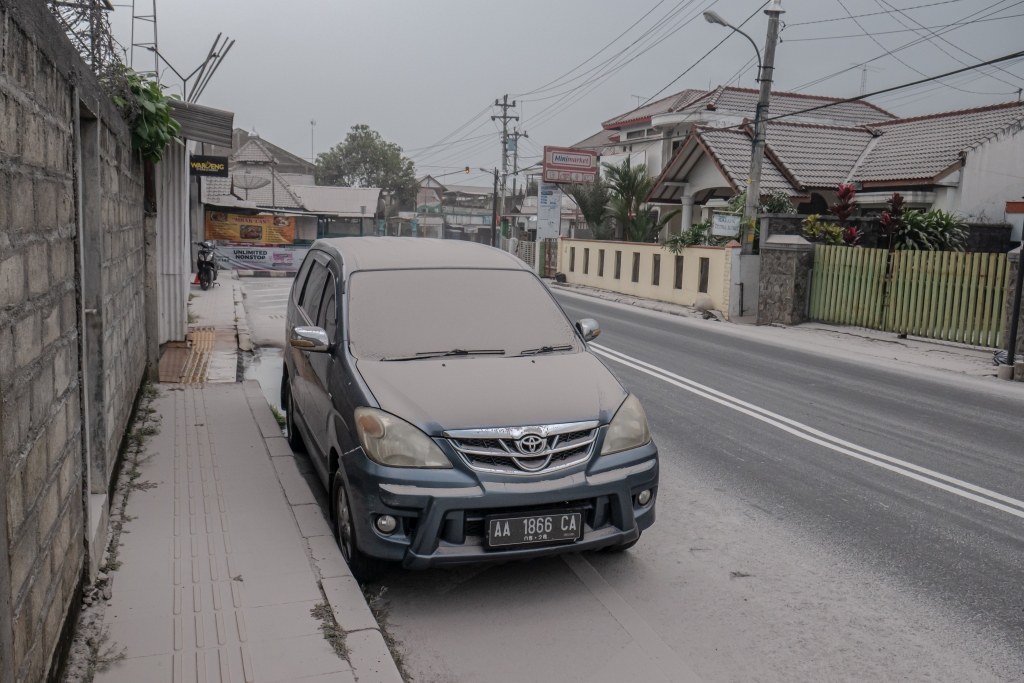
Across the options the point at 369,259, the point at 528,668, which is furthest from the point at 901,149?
the point at 528,668

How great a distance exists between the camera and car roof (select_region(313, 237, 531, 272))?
235 inches

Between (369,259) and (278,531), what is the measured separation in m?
1.97

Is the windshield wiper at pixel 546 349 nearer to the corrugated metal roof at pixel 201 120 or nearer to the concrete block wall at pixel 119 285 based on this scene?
the concrete block wall at pixel 119 285

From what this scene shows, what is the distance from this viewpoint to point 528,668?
154 inches

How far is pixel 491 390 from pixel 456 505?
74 cm

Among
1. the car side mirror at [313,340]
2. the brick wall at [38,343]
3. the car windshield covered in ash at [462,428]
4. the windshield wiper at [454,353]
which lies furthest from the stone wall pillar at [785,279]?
the brick wall at [38,343]

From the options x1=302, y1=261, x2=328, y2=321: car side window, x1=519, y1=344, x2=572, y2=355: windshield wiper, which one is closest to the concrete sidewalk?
x1=302, y1=261, x2=328, y2=321: car side window

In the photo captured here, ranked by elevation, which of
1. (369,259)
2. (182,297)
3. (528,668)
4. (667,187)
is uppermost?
(667,187)

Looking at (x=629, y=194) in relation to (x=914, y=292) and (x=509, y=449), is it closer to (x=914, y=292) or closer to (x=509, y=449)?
(x=914, y=292)

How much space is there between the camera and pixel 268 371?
12.1 meters

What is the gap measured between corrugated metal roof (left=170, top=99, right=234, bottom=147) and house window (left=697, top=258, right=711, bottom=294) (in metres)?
15.3

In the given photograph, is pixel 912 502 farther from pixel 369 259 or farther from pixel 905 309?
pixel 905 309

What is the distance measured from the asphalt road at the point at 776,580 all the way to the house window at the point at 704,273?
14.3 meters

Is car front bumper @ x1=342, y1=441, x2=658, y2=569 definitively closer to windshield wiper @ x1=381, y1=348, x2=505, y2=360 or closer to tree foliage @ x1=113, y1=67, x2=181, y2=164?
windshield wiper @ x1=381, y1=348, x2=505, y2=360
